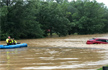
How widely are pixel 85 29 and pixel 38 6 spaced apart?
20.7 m

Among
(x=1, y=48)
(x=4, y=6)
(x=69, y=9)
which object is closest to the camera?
(x=1, y=48)

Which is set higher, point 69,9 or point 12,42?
point 69,9

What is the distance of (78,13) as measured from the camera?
7619cm

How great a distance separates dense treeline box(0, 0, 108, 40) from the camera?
50562 millimetres

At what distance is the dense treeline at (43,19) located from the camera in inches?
1991

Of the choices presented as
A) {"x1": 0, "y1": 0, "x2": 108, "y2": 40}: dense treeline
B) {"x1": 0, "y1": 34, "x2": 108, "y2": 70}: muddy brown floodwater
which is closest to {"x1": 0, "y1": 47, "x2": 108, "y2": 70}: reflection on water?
{"x1": 0, "y1": 34, "x2": 108, "y2": 70}: muddy brown floodwater

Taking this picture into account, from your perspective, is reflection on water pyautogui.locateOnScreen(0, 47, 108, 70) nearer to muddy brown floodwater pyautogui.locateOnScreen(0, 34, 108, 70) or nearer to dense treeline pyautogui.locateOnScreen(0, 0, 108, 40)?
muddy brown floodwater pyautogui.locateOnScreen(0, 34, 108, 70)

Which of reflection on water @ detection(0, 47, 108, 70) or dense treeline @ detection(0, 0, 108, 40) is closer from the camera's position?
reflection on water @ detection(0, 47, 108, 70)

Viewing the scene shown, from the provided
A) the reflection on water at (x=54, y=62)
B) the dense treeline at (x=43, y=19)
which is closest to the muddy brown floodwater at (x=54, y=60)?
the reflection on water at (x=54, y=62)

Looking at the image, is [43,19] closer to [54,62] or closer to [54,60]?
[54,60]

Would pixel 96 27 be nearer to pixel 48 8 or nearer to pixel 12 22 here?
pixel 48 8

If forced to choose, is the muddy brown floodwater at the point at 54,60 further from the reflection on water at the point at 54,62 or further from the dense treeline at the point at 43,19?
the dense treeline at the point at 43,19

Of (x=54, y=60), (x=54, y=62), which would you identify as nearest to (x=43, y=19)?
(x=54, y=60)

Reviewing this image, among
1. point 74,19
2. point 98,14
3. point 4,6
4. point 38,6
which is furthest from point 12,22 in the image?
point 98,14
